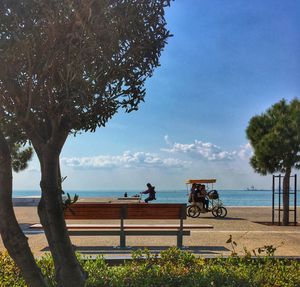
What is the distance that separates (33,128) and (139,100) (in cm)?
115

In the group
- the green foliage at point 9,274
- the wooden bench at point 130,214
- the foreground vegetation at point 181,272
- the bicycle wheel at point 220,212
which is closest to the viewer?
the foreground vegetation at point 181,272

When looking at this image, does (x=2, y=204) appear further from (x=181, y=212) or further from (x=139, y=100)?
(x=181, y=212)

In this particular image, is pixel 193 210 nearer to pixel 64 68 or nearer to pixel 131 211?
pixel 131 211

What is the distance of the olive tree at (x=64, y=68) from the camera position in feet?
15.0

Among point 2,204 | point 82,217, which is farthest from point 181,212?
point 2,204

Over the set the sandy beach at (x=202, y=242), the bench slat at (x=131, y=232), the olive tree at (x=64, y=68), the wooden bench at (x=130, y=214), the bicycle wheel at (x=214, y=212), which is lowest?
the sandy beach at (x=202, y=242)

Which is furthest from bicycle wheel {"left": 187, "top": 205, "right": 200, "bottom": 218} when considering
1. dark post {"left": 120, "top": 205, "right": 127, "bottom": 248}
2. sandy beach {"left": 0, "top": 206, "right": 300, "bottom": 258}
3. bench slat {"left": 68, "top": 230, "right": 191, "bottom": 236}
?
dark post {"left": 120, "top": 205, "right": 127, "bottom": 248}

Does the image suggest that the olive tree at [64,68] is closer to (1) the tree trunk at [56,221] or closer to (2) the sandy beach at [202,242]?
(1) the tree trunk at [56,221]

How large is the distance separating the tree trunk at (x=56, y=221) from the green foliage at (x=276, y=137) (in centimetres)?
1404

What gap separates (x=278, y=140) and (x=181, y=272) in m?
12.7

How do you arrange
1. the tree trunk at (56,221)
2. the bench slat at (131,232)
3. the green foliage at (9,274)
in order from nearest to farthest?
the tree trunk at (56,221) → the green foliage at (9,274) → the bench slat at (131,232)

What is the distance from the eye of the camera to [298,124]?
18.5 meters

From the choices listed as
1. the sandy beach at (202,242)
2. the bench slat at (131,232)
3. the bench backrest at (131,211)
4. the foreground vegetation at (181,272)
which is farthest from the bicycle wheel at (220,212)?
the foreground vegetation at (181,272)

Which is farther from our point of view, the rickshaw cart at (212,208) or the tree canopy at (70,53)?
the rickshaw cart at (212,208)
